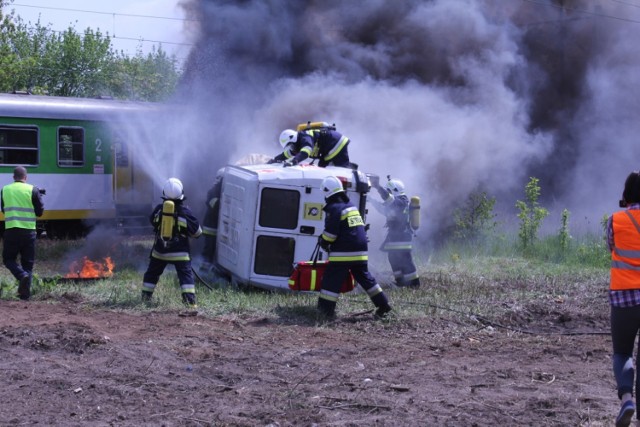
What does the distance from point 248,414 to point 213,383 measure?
2.79 feet

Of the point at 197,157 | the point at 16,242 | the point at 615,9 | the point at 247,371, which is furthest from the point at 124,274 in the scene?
the point at 615,9

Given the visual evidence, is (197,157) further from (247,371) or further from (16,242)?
(247,371)

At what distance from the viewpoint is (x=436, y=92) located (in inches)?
729

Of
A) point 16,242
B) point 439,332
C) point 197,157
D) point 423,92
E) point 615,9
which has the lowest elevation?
point 439,332

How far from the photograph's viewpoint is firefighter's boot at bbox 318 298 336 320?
875 cm

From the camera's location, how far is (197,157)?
1522cm

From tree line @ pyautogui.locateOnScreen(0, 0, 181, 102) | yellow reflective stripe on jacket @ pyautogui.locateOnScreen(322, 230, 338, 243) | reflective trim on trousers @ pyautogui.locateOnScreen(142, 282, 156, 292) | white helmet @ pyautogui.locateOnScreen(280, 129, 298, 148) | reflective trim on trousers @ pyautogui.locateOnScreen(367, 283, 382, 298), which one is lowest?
reflective trim on trousers @ pyautogui.locateOnScreen(142, 282, 156, 292)

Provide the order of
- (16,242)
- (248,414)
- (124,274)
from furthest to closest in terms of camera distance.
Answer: (124,274) < (16,242) < (248,414)

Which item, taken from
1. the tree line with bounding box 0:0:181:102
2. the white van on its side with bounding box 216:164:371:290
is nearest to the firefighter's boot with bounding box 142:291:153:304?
the white van on its side with bounding box 216:164:371:290

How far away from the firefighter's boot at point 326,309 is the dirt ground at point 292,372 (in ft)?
0.55

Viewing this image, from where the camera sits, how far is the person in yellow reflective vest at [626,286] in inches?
206

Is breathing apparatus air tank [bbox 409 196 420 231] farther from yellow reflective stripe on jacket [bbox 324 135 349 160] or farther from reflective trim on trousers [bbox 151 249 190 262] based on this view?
reflective trim on trousers [bbox 151 249 190 262]

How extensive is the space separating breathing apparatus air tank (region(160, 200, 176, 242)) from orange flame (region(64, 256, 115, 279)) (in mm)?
2077

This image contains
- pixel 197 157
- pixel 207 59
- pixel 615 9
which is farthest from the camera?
pixel 615 9
